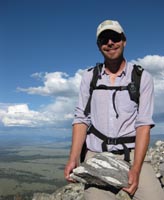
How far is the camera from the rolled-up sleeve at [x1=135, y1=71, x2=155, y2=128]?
5.81 meters

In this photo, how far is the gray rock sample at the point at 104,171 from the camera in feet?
18.0

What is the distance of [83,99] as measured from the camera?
6.46 metres

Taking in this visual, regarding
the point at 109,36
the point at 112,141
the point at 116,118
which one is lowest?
the point at 112,141

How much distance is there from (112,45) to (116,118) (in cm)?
133

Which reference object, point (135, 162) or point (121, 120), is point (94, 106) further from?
point (135, 162)

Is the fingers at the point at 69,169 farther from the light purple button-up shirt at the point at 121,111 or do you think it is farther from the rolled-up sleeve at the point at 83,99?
the rolled-up sleeve at the point at 83,99

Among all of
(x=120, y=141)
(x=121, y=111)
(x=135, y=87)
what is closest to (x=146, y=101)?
(x=135, y=87)

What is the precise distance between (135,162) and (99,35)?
236 cm

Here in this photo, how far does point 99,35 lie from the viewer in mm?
6293

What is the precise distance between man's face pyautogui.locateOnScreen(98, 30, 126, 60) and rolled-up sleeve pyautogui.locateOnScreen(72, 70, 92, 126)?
19.9 inches

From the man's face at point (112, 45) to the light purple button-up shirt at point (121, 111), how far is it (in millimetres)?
307

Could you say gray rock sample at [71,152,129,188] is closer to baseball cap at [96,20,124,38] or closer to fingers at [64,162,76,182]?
fingers at [64,162,76,182]

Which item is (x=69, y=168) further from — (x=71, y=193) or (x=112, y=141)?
(x=71, y=193)

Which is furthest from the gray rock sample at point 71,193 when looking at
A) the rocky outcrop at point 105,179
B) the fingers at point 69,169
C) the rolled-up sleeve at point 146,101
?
the rolled-up sleeve at point 146,101
